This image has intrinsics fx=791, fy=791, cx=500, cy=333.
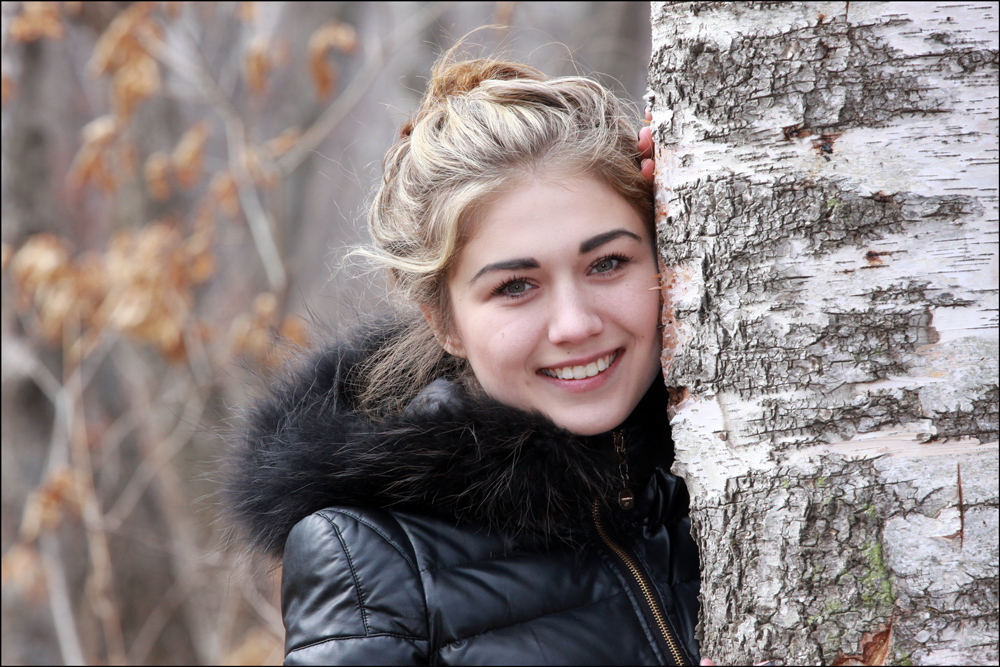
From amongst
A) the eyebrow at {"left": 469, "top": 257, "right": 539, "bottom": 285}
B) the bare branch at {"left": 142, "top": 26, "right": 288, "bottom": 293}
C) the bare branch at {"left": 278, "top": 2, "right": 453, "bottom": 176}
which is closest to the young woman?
the eyebrow at {"left": 469, "top": 257, "right": 539, "bottom": 285}

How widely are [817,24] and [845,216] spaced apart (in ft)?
1.03

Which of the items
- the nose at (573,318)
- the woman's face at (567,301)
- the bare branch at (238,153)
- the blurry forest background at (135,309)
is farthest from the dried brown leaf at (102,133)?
the nose at (573,318)

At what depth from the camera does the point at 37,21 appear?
4.43m

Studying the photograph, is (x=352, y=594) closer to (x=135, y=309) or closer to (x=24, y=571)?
(x=135, y=309)

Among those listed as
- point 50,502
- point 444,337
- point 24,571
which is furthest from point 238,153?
point 444,337

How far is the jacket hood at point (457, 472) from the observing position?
5.65 ft

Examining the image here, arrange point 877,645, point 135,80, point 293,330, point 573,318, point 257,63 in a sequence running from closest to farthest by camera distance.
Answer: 1. point 877,645
2. point 573,318
3. point 257,63
4. point 135,80
5. point 293,330

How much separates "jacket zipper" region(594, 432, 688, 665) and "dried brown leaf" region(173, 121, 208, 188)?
138 inches

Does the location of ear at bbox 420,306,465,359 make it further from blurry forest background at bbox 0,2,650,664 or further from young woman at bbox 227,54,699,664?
blurry forest background at bbox 0,2,650,664

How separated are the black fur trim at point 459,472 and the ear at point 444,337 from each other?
0.67 feet

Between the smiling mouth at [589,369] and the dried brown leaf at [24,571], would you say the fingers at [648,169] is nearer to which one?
the smiling mouth at [589,369]

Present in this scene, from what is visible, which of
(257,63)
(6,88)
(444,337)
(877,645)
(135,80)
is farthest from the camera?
(6,88)

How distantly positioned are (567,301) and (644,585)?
0.64 meters

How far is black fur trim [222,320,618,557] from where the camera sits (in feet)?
5.64
